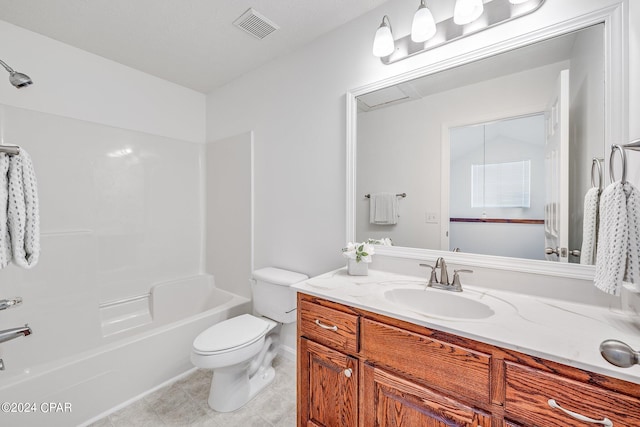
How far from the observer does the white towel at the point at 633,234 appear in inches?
30.3

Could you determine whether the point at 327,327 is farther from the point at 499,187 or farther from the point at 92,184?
the point at 92,184

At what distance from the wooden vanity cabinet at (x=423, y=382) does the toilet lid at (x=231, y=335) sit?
0.47m

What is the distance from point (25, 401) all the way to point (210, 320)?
0.99 meters

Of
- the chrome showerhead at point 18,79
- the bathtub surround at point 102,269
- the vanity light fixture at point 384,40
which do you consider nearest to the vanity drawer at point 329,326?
the bathtub surround at point 102,269

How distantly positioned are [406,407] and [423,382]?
0.13 m

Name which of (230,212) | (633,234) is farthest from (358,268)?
(230,212)

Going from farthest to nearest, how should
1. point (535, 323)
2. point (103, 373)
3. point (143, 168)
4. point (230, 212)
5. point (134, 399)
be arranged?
point (230, 212) → point (143, 168) → point (134, 399) → point (103, 373) → point (535, 323)

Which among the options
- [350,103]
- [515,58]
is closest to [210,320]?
[350,103]

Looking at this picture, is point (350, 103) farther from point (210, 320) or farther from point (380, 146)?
point (210, 320)

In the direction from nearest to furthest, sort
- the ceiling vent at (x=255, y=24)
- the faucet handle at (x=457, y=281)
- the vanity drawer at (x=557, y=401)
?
the vanity drawer at (x=557, y=401) → the faucet handle at (x=457, y=281) → the ceiling vent at (x=255, y=24)

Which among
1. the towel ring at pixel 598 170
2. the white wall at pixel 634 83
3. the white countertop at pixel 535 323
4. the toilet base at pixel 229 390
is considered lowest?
the toilet base at pixel 229 390

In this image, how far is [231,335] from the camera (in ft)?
5.45

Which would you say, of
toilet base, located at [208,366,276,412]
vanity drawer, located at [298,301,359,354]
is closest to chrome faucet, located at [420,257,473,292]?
vanity drawer, located at [298,301,359,354]

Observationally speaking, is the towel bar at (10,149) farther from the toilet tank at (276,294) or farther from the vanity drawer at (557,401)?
the vanity drawer at (557,401)
